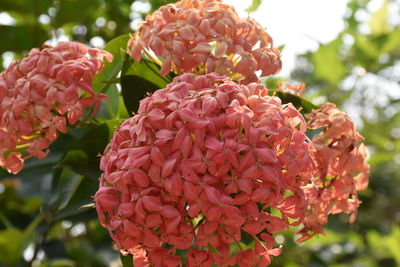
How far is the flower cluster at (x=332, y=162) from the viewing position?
1.55 metres

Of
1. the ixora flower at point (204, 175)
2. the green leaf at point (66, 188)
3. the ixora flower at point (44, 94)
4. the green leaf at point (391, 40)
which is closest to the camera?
the ixora flower at point (204, 175)

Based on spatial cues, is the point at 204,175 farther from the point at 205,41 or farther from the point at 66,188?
the point at 66,188

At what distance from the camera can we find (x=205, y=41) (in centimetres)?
155

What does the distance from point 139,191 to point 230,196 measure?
211 mm

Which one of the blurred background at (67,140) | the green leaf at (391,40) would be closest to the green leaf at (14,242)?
the blurred background at (67,140)

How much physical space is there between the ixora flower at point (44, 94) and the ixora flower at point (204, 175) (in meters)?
0.35

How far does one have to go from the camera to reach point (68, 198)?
1.78 metres

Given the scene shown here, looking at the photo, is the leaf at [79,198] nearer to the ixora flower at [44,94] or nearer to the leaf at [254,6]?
the ixora flower at [44,94]

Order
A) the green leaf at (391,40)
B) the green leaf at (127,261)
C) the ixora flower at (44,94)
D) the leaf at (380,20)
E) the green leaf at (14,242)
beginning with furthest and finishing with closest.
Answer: the leaf at (380,20) → the green leaf at (391,40) → the green leaf at (14,242) → the ixora flower at (44,94) → the green leaf at (127,261)

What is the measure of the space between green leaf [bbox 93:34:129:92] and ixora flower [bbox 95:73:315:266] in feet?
1.98

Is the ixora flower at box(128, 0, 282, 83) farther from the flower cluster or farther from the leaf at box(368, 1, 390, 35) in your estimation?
the leaf at box(368, 1, 390, 35)

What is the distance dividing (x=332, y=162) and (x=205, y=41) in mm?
506

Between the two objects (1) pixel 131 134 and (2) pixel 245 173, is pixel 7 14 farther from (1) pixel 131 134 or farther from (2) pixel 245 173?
(2) pixel 245 173

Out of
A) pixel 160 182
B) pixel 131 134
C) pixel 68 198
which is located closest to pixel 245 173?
pixel 160 182
